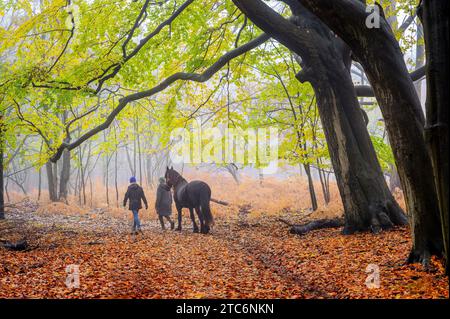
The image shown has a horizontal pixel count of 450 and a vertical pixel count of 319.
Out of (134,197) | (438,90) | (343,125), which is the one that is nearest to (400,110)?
(438,90)

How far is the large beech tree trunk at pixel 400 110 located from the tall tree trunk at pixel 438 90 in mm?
1802

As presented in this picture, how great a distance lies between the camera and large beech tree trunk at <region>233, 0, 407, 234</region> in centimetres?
866

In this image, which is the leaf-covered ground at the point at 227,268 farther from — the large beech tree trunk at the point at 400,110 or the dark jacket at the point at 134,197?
the dark jacket at the point at 134,197

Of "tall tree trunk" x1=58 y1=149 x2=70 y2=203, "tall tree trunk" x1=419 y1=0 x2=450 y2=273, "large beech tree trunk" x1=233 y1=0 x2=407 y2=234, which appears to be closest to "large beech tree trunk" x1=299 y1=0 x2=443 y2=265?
"tall tree trunk" x1=419 y1=0 x2=450 y2=273

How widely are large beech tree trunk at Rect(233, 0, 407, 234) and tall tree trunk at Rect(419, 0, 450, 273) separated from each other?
16.7ft

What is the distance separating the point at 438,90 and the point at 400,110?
207 cm

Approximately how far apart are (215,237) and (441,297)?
8083mm

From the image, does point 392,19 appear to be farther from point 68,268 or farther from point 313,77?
point 68,268

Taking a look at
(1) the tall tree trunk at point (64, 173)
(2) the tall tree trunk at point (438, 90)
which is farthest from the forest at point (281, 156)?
(1) the tall tree trunk at point (64, 173)

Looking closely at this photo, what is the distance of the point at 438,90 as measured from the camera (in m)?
3.65

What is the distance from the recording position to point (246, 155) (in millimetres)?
18672

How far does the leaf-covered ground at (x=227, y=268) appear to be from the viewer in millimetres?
5066

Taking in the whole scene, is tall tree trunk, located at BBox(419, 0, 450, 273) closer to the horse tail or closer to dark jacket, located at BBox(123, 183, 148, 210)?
the horse tail
